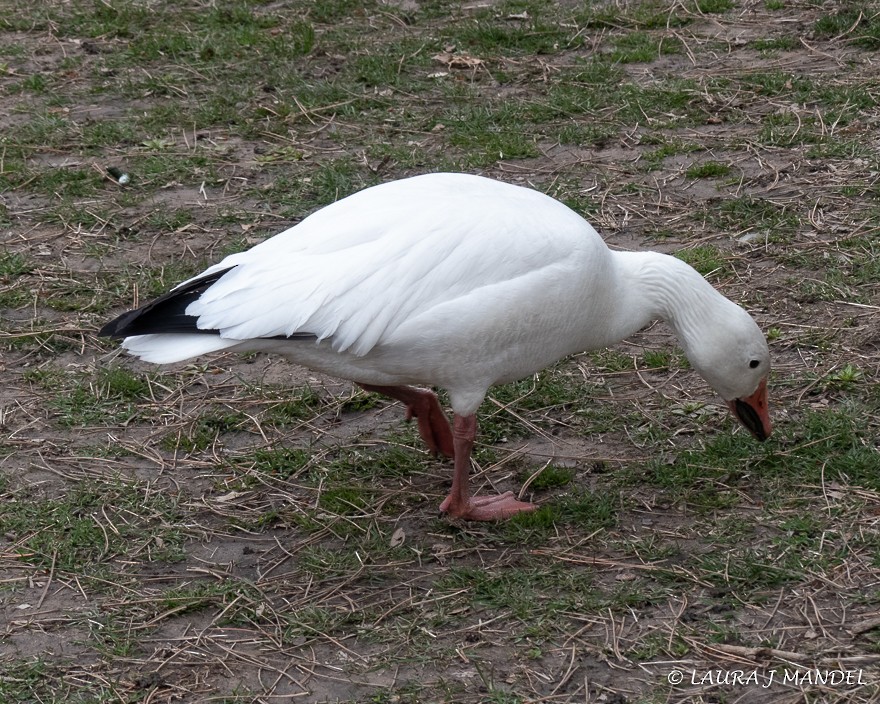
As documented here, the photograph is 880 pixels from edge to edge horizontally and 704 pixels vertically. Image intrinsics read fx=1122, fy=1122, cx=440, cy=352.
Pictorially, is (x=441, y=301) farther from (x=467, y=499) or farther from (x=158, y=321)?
(x=158, y=321)

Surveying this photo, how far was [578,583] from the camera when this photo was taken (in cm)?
404

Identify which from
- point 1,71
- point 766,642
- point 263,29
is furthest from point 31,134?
point 766,642

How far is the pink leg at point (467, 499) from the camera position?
440 cm

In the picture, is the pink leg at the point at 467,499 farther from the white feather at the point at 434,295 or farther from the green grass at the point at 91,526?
the green grass at the point at 91,526

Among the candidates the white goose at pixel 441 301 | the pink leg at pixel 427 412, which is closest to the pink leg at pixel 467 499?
the white goose at pixel 441 301

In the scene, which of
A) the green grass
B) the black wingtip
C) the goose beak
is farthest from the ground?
the black wingtip

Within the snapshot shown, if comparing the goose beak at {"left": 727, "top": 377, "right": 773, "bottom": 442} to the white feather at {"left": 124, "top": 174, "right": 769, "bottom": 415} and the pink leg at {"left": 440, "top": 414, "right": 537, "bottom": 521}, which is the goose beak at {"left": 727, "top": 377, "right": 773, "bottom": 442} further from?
the pink leg at {"left": 440, "top": 414, "right": 537, "bottom": 521}

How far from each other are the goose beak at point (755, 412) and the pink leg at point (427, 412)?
1198 millimetres

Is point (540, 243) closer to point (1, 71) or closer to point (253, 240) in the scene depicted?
point (253, 240)

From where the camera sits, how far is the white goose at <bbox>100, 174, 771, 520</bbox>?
3996 mm

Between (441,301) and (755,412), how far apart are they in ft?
4.80

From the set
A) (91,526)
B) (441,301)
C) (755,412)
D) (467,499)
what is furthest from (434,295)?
(91,526)

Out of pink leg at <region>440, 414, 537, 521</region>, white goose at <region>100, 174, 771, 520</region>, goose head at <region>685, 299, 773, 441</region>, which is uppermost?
white goose at <region>100, 174, 771, 520</region>

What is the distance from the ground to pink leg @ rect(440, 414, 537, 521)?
77mm
